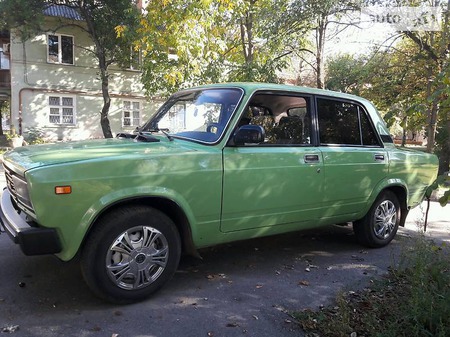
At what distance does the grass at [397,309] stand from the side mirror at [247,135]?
61.6 inches

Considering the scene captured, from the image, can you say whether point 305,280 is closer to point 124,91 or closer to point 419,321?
point 419,321

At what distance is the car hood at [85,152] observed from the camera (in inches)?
124

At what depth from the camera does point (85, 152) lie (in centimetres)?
338

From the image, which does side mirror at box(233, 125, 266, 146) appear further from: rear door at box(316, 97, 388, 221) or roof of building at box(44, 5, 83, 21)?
roof of building at box(44, 5, 83, 21)

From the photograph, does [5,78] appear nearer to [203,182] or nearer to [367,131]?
[367,131]

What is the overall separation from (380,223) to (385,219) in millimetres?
86

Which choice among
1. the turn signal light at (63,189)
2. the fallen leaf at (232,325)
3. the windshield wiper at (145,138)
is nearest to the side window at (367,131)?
the windshield wiper at (145,138)

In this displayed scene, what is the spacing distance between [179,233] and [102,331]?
3.45ft

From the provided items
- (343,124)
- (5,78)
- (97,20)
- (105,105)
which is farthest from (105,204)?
(5,78)

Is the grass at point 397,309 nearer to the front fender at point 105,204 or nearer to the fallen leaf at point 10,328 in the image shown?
the front fender at point 105,204

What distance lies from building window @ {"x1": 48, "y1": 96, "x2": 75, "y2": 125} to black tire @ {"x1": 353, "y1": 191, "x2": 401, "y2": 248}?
2033 centimetres

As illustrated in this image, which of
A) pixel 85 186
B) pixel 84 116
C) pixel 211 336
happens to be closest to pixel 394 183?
pixel 211 336

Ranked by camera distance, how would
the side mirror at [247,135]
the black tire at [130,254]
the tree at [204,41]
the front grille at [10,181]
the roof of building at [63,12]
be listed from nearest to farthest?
the black tire at [130,254]
the front grille at [10,181]
the side mirror at [247,135]
the tree at [204,41]
the roof of building at [63,12]

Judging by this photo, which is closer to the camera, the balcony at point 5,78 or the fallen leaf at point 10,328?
the fallen leaf at point 10,328
